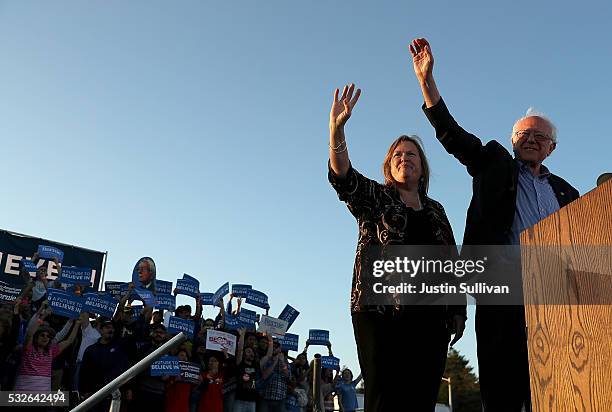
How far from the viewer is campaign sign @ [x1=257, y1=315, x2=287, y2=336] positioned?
10.8m

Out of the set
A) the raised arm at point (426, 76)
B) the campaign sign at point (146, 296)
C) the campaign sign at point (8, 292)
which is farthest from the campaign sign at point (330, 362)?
the raised arm at point (426, 76)

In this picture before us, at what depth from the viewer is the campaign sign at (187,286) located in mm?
10508

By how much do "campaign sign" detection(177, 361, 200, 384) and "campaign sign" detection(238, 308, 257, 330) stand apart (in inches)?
71.1

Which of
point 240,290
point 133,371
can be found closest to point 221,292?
point 240,290

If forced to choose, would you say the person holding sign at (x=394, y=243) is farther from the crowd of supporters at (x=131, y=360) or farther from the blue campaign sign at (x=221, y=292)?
the blue campaign sign at (x=221, y=292)

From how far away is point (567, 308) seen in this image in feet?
5.04

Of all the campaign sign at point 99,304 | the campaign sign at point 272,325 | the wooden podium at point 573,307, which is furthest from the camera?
the campaign sign at point 272,325

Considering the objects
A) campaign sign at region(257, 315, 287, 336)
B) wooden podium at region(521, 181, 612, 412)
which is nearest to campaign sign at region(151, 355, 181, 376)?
campaign sign at region(257, 315, 287, 336)

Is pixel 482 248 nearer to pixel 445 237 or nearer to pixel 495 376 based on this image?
pixel 445 237

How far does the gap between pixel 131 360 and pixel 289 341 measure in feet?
12.0

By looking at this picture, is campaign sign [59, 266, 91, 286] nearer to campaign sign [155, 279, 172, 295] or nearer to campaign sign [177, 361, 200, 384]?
campaign sign [155, 279, 172, 295]

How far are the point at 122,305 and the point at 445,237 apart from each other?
731cm

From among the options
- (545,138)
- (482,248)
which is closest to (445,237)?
(482,248)

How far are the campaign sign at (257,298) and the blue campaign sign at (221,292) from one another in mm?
390
